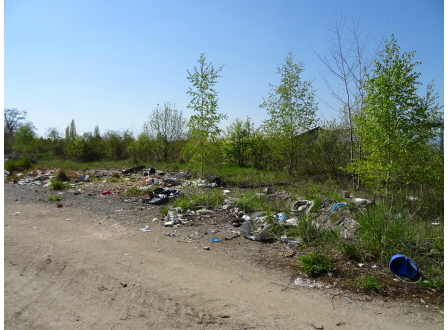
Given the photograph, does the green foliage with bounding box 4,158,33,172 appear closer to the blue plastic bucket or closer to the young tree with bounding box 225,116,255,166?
the young tree with bounding box 225,116,255,166

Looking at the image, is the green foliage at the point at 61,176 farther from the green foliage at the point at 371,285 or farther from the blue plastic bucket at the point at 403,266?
the blue plastic bucket at the point at 403,266

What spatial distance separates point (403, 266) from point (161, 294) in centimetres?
293

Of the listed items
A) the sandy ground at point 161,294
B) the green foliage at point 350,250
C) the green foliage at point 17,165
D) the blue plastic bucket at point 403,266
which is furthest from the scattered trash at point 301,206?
the green foliage at point 17,165

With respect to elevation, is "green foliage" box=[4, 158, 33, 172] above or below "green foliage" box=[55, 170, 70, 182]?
above

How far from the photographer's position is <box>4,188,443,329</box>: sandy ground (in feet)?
9.08

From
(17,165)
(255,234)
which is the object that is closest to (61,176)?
(17,165)

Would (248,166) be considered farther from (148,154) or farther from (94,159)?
(94,159)

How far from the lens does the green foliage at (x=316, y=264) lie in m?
3.80

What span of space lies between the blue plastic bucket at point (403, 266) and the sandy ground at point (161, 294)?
68cm

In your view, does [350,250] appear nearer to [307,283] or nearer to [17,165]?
[307,283]

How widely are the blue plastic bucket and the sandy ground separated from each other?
675 mm

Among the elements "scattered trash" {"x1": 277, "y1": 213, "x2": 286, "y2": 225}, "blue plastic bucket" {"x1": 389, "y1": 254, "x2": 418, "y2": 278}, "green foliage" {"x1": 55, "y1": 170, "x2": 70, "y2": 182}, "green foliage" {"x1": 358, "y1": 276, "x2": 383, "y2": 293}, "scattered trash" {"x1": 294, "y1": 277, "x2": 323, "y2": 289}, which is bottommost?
"scattered trash" {"x1": 294, "y1": 277, "x2": 323, "y2": 289}

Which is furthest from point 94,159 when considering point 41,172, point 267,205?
point 267,205

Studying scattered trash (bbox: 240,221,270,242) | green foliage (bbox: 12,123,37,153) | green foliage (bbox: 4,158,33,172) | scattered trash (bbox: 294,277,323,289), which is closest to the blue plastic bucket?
scattered trash (bbox: 294,277,323,289)
